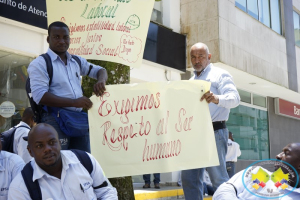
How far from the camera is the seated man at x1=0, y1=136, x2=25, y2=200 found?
285 centimetres

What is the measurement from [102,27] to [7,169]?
180 cm

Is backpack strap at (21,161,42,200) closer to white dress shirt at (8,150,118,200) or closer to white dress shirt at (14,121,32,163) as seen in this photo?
white dress shirt at (8,150,118,200)

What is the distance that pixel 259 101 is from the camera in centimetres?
1728

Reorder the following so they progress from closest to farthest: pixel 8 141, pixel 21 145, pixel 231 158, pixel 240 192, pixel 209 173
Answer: pixel 240 192, pixel 209 173, pixel 21 145, pixel 8 141, pixel 231 158

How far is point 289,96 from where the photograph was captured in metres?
17.5

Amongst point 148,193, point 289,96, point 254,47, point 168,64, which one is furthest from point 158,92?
point 289,96

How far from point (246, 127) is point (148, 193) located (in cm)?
816

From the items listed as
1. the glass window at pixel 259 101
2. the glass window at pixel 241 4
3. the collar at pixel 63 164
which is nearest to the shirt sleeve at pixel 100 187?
the collar at pixel 63 164

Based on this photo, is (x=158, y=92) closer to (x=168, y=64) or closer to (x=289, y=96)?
(x=168, y=64)

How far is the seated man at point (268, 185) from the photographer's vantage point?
8.12 ft

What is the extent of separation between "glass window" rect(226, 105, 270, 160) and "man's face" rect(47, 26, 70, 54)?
11621 mm

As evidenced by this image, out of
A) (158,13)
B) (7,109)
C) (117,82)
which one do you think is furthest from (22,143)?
(158,13)

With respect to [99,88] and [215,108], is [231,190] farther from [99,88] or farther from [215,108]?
[215,108]

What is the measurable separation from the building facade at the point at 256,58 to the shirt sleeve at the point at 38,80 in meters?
8.36
